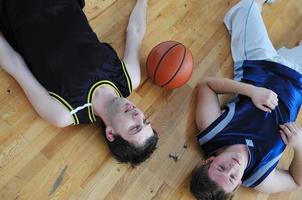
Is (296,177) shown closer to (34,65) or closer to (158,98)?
(158,98)

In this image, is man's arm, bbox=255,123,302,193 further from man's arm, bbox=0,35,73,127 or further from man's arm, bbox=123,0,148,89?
man's arm, bbox=0,35,73,127

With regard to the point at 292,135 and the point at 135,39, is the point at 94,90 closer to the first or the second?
the point at 135,39

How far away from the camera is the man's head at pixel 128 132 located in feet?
4.94

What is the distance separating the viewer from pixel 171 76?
1.71m

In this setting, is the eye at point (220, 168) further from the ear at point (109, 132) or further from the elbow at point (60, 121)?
the elbow at point (60, 121)

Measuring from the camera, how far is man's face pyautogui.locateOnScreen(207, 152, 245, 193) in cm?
156

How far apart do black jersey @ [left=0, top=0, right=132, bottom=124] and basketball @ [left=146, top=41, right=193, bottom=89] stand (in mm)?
240

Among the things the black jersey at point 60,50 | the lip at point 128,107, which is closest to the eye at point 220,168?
the lip at point 128,107

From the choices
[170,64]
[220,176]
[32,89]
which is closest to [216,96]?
[170,64]

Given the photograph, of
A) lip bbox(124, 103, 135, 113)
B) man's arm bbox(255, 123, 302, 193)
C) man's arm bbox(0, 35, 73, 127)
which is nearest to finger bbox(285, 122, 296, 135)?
man's arm bbox(255, 123, 302, 193)

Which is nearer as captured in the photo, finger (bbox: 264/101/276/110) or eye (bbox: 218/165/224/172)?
eye (bbox: 218/165/224/172)

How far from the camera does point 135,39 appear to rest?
73.7 inches

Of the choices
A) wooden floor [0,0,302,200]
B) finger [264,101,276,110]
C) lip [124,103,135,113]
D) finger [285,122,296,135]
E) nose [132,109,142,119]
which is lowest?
wooden floor [0,0,302,200]

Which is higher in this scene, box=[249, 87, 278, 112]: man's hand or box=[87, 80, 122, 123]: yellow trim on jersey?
box=[249, 87, 278, 112]: man's hand
